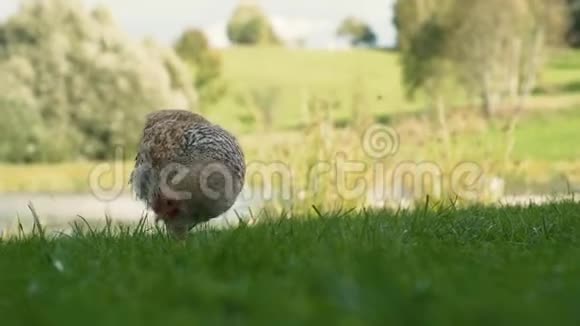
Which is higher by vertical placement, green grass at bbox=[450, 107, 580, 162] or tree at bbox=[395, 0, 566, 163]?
tree at bbox=[395, 0, 566, 163]

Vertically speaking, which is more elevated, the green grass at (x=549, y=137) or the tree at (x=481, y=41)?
the tree at (x=481, y=41)

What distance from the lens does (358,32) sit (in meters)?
77.7

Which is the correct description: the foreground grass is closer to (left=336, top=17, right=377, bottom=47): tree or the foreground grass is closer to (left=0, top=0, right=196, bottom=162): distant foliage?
(left=0, top=0, right=196, bottom=162): distant foliage

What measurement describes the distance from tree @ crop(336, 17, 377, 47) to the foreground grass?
7249cm

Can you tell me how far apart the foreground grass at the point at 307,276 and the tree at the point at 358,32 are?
2854 inches

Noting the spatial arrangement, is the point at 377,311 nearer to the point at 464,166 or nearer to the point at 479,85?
the point at 464,166

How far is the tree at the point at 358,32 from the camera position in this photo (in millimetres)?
Answer: 77188

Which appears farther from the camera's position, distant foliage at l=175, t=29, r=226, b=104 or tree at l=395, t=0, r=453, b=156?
distant foliage at l=175, t=29, r=226, b=104

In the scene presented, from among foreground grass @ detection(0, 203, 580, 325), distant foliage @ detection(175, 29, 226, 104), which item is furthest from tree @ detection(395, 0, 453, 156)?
foreground grass @ detection(0, 203, 580, 325)

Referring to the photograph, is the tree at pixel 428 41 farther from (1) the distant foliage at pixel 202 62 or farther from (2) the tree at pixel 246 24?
(2) the tree at pixel 246 24

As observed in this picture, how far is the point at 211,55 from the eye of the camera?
140 feet

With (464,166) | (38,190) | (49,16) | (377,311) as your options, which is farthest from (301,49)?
(377,311)

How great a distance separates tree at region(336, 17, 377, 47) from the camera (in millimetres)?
Result: 77188

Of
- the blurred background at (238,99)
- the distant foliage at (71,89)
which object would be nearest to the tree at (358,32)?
the blurred background at (238,99)
